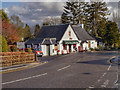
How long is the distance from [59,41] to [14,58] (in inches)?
900

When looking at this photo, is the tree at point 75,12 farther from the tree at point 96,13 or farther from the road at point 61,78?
the road at point 61,78

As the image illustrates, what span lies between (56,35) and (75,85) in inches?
1376

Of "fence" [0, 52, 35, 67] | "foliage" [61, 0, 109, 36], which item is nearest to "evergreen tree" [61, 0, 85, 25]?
"foliage" [61, 0, 109, 36]

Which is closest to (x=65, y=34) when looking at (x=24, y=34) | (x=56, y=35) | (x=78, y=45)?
(x=56, y=35)

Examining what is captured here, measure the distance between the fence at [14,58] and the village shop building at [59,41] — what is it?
15.1 m

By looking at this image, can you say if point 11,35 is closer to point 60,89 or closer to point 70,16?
point 60,89

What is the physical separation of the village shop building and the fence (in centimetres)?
1511

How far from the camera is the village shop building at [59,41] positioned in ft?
129

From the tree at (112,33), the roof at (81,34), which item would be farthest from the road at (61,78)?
the tree at (112,33)

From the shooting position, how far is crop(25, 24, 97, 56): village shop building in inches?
1547

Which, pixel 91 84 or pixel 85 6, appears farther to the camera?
pixel 85 6

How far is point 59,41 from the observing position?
42719mm

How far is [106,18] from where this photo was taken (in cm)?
7706

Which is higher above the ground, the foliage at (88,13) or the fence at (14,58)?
the foliage at (88,13)
